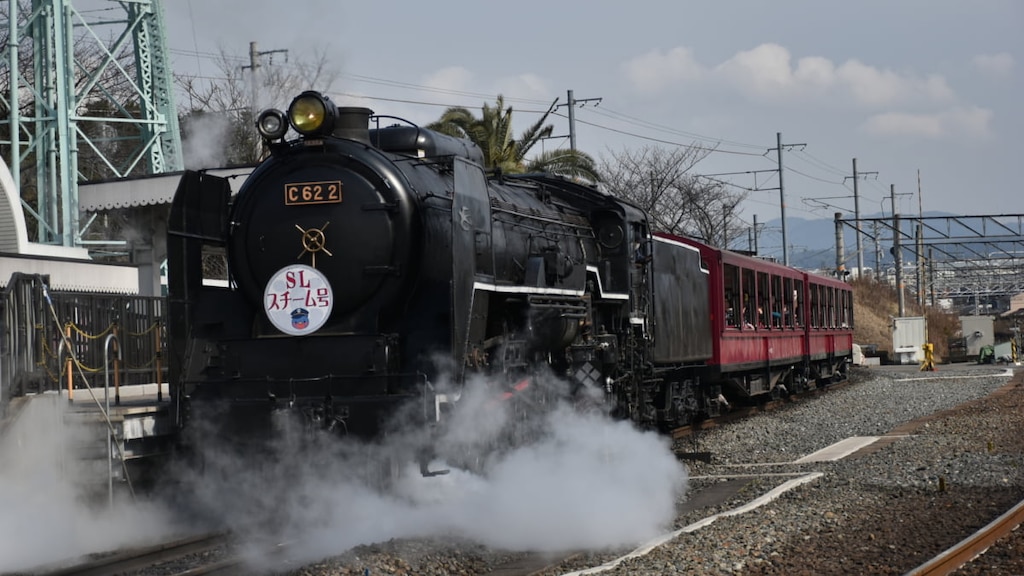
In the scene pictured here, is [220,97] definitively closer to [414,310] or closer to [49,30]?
[49,30]

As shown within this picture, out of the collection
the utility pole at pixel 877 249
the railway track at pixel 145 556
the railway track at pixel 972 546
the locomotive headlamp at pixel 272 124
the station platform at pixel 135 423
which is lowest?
the railway track at pixel 145 556

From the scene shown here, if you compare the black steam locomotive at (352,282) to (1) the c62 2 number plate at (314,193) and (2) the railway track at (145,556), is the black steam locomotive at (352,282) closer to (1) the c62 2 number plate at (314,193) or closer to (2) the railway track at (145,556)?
(1) the c62 2 number plate at (314,193)

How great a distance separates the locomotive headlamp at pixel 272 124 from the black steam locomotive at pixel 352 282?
12 millimetres

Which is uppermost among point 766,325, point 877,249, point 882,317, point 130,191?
point 877,249

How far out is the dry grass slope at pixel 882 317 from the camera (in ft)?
197

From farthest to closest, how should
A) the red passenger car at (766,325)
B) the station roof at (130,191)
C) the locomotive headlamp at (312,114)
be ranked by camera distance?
1. the red passenger car at (766,325)
2. the station roof at (130,191)
3. the locomotive headlamp at (312,114)

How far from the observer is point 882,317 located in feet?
221

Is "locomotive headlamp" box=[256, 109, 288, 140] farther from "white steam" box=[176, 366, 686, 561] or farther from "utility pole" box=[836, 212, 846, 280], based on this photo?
"utility pole" box=[836, 212, 846, 280]

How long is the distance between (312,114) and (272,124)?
392mm

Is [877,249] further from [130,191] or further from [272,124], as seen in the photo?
[272,124]

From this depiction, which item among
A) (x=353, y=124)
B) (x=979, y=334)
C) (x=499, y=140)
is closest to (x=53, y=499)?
(x=353, y=124)

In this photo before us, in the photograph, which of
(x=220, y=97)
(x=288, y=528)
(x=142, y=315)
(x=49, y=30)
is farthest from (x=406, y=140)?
(x=220, y=97)

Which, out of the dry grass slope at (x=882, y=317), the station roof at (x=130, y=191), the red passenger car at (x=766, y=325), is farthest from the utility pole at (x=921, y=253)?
the station roof at (x=130, y=191)

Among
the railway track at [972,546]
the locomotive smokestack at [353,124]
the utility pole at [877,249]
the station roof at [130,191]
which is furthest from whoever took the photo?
the utility pole at [877,249]
